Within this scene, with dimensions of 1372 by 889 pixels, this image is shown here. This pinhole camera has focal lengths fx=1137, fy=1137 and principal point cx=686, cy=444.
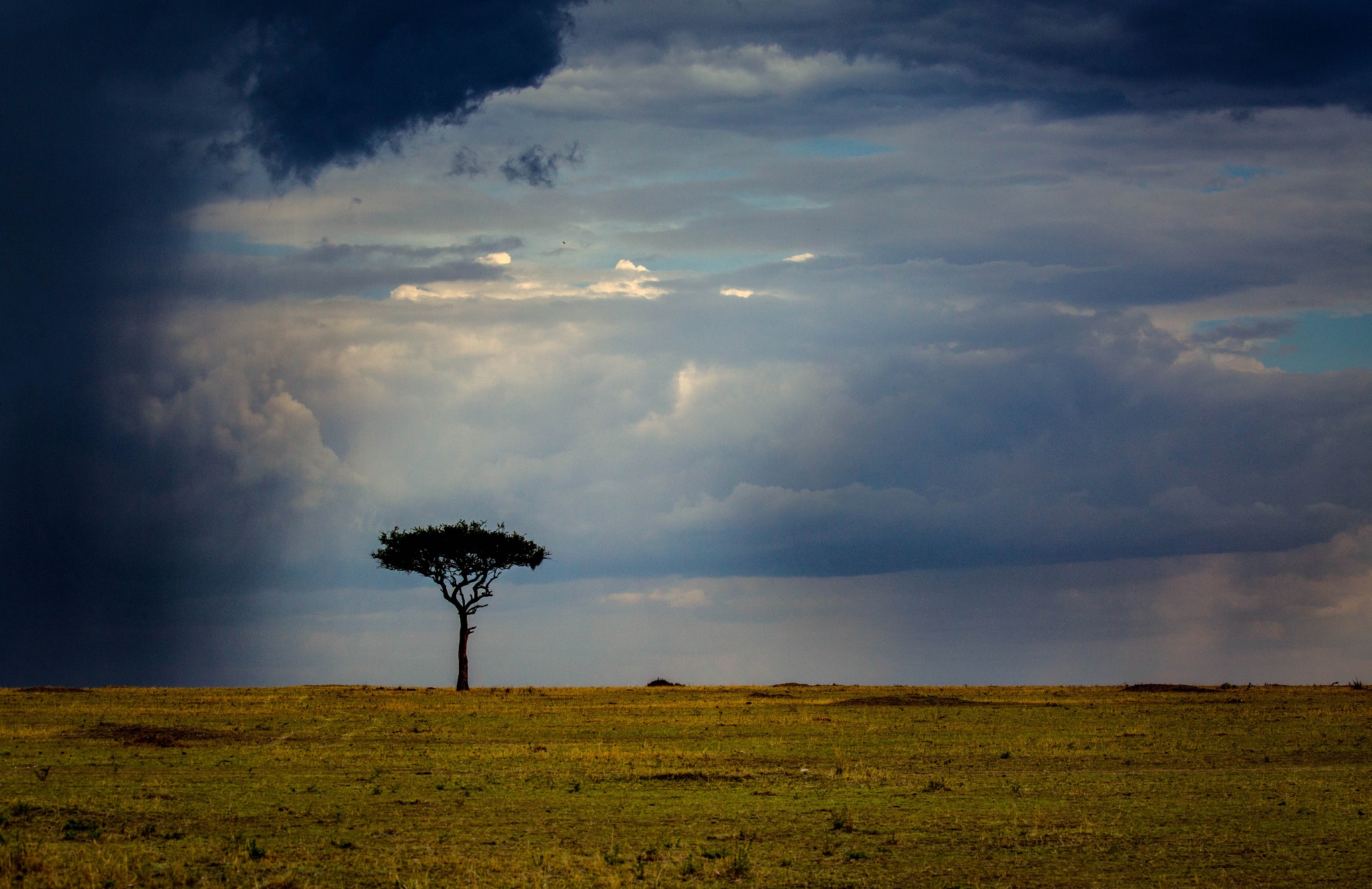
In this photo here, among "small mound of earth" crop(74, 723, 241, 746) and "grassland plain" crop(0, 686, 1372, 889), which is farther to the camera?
"small mound of earth" crop(74, 723, 241, 746)

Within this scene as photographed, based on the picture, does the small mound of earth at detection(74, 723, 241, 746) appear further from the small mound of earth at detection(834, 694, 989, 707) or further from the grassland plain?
the small mound of earth at detection(834, 694, 989, 707)

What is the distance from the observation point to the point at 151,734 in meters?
43.3

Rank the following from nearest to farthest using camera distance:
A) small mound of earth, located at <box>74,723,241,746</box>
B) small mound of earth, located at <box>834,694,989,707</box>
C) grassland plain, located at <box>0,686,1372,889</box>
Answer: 1. grassland plain, located at <box>0,686,1372,889</box>
2. small mound of earth, located at <box>74,723,241,746</box>
3. small mound of earth, located at <box>834,694,989,707</box>

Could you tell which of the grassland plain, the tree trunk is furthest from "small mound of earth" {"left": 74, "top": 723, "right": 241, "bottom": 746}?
the tree trunk

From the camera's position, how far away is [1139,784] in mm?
30797

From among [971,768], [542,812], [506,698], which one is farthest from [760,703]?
[542,812]

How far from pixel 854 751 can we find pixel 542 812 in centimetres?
1689

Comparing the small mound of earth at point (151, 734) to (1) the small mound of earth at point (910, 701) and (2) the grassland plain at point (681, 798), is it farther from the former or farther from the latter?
(1) the small mound of earth at point (910, 701)

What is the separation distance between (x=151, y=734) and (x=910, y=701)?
40147mm

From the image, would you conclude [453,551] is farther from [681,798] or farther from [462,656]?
[681,798]

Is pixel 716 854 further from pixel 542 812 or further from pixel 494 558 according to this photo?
pixel 494 558

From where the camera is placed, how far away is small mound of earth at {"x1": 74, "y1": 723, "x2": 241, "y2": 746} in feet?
137

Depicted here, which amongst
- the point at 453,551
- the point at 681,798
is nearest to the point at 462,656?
the point at 453,551

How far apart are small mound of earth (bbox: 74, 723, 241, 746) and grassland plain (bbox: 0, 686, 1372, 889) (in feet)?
0.66
